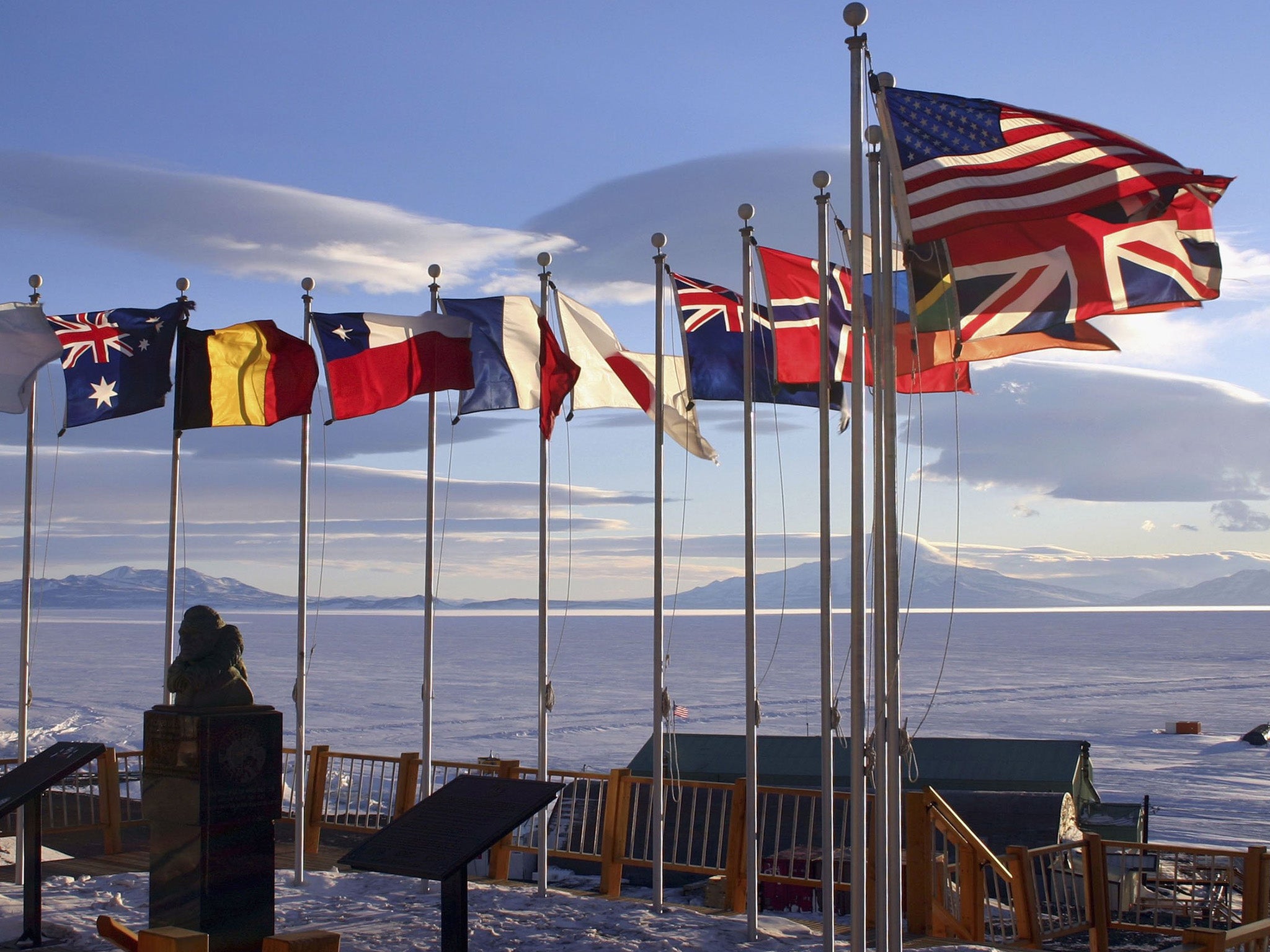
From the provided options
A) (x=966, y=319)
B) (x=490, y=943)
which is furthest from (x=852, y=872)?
(x=966, y=319)

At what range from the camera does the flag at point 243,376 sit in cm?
1455

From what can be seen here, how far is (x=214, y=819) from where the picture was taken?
10.5 meters

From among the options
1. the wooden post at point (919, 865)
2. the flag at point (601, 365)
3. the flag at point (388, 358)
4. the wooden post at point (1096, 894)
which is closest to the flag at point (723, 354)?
the flag at point (601, 365)

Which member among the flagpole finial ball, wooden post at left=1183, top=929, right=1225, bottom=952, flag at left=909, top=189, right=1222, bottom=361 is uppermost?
the flagpole finial ball

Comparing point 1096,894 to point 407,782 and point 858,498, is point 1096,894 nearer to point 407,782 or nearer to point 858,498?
point 858,498

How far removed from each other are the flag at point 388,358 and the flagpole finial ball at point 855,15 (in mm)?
A: 6187

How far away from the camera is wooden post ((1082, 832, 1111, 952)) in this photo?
1145 cm

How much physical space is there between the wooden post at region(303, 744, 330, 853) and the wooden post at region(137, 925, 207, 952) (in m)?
9.20

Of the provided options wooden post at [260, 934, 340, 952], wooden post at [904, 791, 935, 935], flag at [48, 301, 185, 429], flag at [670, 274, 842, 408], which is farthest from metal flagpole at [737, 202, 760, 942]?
flag at [48, 301, 185, 429]

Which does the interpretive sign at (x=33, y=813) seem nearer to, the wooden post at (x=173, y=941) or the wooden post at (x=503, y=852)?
the wooden post at (x=173, y=941)

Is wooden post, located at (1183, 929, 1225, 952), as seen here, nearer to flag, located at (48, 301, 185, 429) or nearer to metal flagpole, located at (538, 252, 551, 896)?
metal flagpole, located at (538, 252, 551, 896)

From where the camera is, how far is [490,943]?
11359mm

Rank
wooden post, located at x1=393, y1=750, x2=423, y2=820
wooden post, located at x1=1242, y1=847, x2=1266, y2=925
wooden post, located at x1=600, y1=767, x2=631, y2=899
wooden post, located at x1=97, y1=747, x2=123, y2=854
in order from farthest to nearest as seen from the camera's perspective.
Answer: wooden post, located at x1=97, y1=747, x2=123, y2=854, wooden post, located at x1=393, y1=750, x2=423, y2=820, wooden post, located at x1=600, y1=767, x2=631, y2=899, wooden post, located at x1=1242, y1=847, x2=1266, y2=925

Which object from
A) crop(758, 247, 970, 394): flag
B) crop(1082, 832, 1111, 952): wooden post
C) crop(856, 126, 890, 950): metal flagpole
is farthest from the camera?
crop(758, 247, 970, 394): flag
